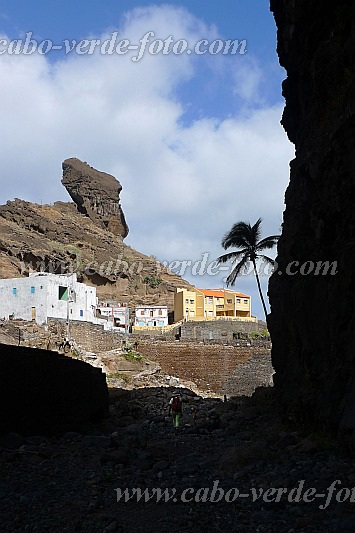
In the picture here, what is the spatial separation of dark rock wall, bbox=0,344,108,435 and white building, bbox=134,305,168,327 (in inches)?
1830

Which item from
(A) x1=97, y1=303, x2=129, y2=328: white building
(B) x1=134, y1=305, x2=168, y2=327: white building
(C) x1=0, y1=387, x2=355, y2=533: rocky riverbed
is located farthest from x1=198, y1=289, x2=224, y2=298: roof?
(C) x1=0, y1=387, x2=355, y2=533: rocky riverbed

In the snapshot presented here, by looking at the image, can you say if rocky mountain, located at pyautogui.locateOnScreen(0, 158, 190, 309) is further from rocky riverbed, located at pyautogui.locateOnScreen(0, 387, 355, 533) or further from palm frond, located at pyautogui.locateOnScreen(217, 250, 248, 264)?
rocky riverbed, located at pyautogui.locateOnScreen(0, 387, 355, 533)

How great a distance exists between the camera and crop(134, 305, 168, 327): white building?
62188 millimetres

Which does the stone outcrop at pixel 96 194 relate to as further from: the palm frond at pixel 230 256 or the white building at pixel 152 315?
the palm frond at pixel 230 256

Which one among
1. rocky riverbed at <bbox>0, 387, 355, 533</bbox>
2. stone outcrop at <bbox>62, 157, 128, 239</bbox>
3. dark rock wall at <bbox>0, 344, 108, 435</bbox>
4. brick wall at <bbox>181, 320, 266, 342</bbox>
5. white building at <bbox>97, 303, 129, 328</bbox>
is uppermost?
stone outcrop at <bbox>62, 157, 128, 239</bbox>

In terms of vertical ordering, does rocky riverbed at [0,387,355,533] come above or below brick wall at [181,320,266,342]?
below

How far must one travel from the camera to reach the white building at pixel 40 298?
42.8 m

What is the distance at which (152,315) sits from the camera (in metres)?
63.6

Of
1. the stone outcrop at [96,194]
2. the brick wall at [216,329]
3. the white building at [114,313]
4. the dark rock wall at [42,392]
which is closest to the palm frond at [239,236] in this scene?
the brick wall at [216,329]

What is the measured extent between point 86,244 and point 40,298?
122 ft

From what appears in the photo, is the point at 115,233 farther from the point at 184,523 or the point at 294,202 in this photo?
the point at 184,523

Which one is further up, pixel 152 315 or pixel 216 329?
pixel 152 315

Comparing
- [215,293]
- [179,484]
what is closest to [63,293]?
[215,293]

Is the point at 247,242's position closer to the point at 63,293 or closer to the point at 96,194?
the point at 63,293
